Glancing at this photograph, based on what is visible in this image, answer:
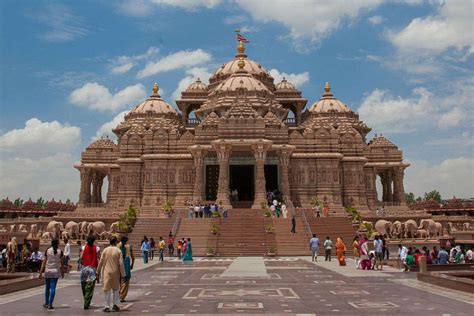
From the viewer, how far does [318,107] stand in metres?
73.8

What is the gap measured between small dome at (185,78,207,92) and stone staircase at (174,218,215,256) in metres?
38.2

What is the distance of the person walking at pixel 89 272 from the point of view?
12810 mm

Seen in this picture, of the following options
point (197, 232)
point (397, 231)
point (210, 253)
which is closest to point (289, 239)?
point (210, 253)

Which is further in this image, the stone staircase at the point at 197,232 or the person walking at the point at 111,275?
the stone staircase at the point at 197,232

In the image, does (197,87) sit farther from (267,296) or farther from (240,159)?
(267,296)

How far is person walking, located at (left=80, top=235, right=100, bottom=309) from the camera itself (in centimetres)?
1281

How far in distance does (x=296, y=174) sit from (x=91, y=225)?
78.4 feet

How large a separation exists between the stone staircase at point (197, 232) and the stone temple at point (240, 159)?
9492 millimetres

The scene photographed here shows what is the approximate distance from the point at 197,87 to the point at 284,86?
42.7ft

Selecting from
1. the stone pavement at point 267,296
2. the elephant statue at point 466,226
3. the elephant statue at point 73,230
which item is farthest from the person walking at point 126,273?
the elephant statue at point 466,226

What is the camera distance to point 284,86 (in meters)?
78.0

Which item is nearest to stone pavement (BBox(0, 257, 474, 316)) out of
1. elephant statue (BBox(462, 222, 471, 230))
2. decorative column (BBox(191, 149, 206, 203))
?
decorative column (BBox(191, 149, 206, 203))

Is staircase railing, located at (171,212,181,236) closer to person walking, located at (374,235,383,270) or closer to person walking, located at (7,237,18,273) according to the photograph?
person walking, located at (7,237,18,273)

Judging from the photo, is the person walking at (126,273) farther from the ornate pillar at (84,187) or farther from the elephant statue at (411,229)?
the ornate pillar at (84,187)
